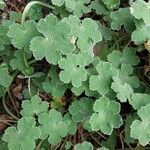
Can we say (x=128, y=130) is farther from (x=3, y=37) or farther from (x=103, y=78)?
(x=3, y=37)

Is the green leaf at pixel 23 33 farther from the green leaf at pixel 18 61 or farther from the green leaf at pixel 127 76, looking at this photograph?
the green leaf at pixel 127 76

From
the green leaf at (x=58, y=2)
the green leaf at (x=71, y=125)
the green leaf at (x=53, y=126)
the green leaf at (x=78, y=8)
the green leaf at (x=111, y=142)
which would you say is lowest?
the green leaf at (x=111, y=142)

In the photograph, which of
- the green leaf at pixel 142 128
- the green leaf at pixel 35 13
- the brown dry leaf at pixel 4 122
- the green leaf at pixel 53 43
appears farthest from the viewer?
the green leaf at pixel 35 13

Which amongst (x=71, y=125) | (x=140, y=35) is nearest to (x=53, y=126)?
(x=71, y=125)

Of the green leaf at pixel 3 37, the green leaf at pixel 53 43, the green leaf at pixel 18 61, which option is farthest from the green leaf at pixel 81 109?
the green leaf at pixel 3 37

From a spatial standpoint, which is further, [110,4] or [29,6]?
[110,4]

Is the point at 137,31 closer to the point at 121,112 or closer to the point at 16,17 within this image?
the point at 121,112
